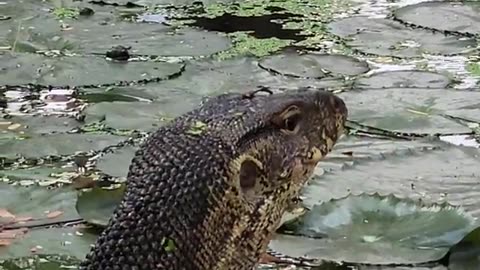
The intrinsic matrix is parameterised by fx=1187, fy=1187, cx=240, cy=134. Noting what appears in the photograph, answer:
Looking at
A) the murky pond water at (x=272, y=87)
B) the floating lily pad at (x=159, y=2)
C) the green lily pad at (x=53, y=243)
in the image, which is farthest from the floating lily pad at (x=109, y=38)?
the green lily pad at (x=53, y=243)

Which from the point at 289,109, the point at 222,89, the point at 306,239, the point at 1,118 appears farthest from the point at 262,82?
the point at 289,109

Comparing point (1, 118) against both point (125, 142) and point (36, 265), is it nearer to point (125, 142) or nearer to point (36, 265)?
point (125, 142)

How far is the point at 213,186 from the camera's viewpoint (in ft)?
6.01

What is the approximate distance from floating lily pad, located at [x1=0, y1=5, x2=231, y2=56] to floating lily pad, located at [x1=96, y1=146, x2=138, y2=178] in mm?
1284

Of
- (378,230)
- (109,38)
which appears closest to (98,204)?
(378,230)

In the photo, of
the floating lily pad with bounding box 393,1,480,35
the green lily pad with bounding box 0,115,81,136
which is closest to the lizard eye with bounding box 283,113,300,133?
the green lily pad with bounding box 0,115,81,136

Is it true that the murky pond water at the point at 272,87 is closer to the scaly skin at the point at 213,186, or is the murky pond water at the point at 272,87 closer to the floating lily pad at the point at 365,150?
the floating lily pad at the point at 365,150

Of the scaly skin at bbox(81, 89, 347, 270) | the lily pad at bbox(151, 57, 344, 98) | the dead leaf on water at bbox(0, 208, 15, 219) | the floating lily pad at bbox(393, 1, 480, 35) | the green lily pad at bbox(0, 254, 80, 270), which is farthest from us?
the floating lily pad at bbox(393, 1, 480, 35)

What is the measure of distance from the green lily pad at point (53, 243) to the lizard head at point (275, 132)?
2.00ft

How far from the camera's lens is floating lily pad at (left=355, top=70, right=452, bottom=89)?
12.6 ft

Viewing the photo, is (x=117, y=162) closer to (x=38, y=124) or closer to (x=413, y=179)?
(x=38, y=124)

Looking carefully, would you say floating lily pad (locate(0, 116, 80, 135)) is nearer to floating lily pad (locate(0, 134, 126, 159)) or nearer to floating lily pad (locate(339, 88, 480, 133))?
floating lily pad (locate(0, 134, 126, 159))

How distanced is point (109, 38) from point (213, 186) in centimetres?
292

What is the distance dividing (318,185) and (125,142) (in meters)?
0.61
